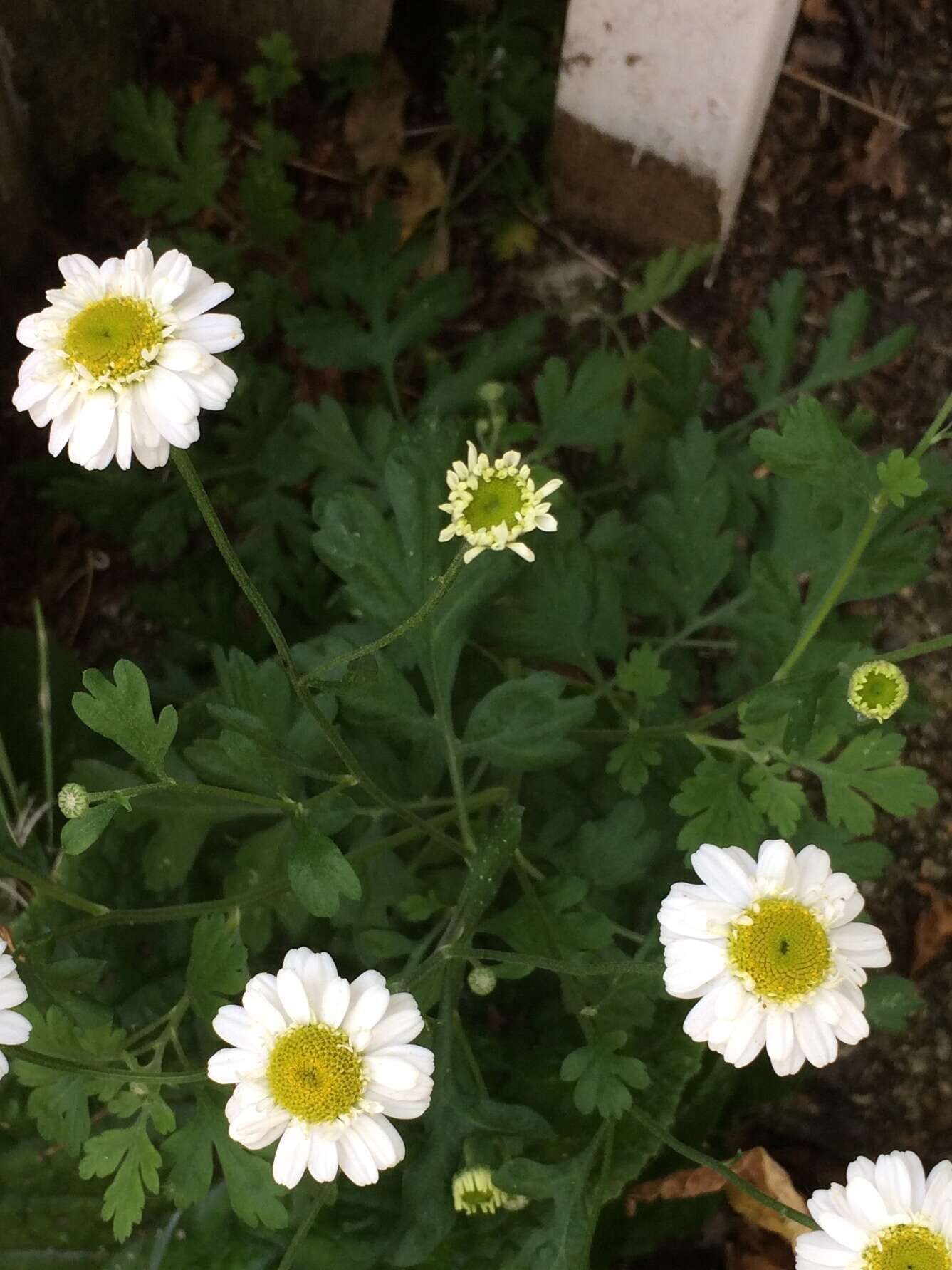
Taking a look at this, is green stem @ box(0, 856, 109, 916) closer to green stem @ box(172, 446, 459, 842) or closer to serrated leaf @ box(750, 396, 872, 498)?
green stem @ box(172, 446, 459, 842)

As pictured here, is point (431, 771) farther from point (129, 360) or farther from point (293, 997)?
point (129, 360)

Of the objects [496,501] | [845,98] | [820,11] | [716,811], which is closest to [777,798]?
[716,811]

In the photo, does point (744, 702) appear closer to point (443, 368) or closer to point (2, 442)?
point (443, 368)

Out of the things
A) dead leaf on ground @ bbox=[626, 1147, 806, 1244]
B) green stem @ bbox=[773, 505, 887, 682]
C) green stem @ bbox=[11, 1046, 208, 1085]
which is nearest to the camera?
green stem @ bbox=[11, 1046, 208, 1085]

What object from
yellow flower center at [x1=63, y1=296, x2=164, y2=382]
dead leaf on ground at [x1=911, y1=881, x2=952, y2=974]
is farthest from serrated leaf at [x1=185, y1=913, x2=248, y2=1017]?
dead leaf on ground at [x1=911, y1=881, x2=952, y2=974]

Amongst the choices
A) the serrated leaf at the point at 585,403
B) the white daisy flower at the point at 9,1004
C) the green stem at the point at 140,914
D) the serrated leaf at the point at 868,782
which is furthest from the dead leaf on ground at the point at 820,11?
the white daisy flower at the point at 9,1004

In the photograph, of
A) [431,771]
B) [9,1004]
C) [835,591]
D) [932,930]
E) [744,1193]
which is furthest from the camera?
[932,930]
